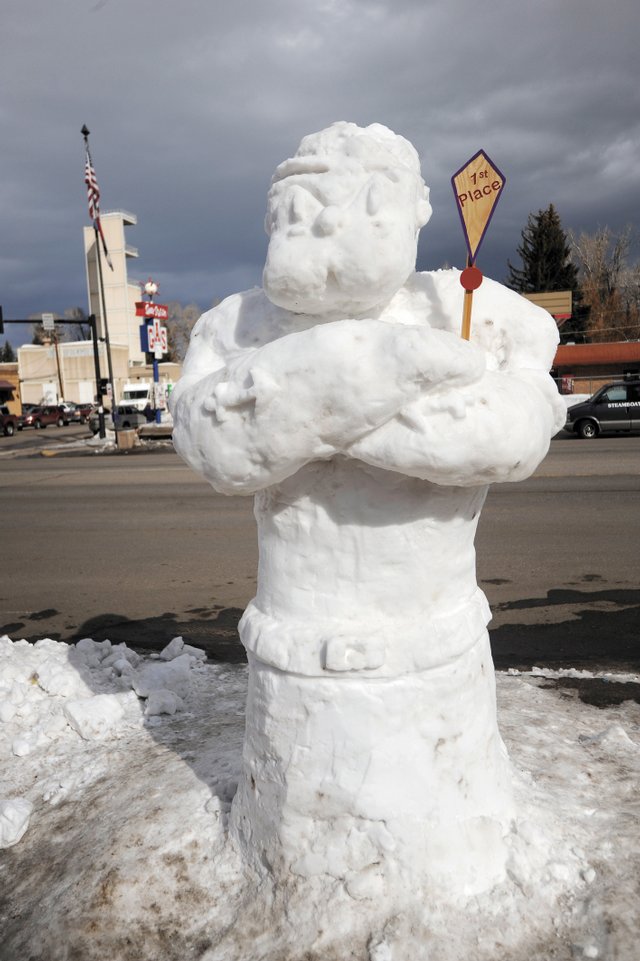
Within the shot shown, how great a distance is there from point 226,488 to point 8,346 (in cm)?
8507

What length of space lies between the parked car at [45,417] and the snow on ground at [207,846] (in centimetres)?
3532

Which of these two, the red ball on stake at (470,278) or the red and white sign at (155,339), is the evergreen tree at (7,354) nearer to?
the red and white sign at (155,339)

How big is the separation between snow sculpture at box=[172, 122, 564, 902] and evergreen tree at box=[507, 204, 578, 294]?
3880cm

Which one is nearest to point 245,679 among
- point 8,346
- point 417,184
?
point 417,184

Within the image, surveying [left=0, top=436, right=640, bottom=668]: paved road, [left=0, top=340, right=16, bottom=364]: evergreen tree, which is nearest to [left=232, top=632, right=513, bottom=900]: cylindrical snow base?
[left=0, top=436, right=640, bottom=668]: paved road

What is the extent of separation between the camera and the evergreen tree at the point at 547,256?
3875 centimetres

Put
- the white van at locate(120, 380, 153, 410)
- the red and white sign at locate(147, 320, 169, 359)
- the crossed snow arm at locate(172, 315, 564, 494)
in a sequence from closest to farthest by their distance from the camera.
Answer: the crossed snow arm at locate(172, 315, 564, 494) < the red and white sign at locate(147, 320, 169, 359) < the white van at locate(120, 380, 153, 410)

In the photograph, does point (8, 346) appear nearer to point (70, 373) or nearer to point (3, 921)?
point (70, 373)

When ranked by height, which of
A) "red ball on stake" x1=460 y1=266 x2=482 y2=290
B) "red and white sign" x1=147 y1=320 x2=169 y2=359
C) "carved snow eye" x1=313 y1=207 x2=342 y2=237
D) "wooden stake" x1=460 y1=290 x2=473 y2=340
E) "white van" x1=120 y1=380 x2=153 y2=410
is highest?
"red and white sign" x1=147 y1=320 x2=169 y2=359

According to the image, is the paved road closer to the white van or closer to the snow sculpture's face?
the snow sculpture's face

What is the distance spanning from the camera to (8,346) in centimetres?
7925

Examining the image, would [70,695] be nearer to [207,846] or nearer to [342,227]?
[207,846]

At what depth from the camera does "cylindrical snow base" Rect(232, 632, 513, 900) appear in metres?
2.21

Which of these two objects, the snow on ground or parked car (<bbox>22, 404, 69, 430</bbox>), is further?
parked car (<bbox>22, 404, 69, 430</bbox>)
